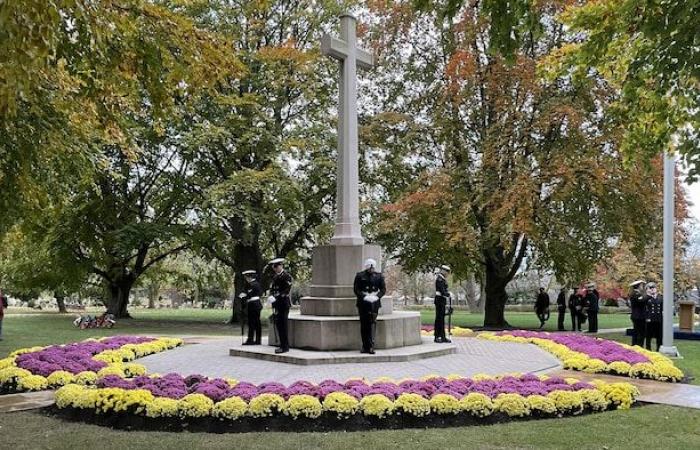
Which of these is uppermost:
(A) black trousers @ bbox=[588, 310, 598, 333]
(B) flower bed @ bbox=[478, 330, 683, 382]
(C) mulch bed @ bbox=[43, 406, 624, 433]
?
(B) flower bed @ bbox=[478, 330, 683, 382]

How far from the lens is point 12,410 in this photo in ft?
27.4

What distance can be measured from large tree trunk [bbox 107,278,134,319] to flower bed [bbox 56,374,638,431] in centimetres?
2369

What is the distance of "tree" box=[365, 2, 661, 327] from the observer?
20.3 meters

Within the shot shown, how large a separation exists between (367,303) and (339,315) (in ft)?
3.93

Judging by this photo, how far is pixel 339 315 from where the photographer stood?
1259cm

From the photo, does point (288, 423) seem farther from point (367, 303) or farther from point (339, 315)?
point (339, 315)

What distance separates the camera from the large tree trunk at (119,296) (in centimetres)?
3094

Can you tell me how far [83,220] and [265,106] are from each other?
9.23 meters

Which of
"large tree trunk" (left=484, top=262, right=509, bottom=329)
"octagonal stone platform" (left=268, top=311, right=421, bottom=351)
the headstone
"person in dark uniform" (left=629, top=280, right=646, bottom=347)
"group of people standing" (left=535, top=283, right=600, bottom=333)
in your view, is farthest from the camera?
"large tree trunk" (left=484, top=262, right=509, bottom=329)

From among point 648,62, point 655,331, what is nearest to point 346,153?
point 648,62

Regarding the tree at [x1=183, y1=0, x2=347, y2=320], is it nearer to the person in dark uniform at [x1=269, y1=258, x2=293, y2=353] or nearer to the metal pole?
the person in dark uniform at [x1=269, y1=258, x2=293, y2=353]

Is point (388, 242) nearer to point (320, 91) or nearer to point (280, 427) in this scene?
point (320, 91)

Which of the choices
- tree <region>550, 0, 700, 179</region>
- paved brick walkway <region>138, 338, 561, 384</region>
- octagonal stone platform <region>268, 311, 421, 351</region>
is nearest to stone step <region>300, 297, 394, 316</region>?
octagonal stone platform <region>268, 311, 421, 351</region>

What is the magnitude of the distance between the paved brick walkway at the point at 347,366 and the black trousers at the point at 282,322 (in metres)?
0.51
